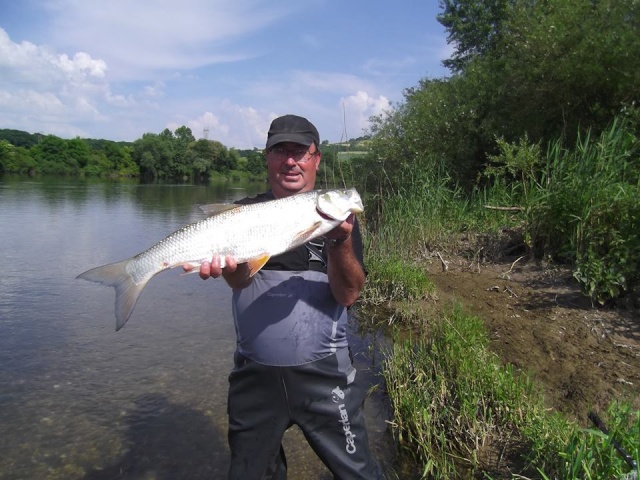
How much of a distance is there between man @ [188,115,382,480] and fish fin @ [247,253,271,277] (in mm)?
99

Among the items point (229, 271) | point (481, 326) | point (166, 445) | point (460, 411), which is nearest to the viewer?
point (229, 271)

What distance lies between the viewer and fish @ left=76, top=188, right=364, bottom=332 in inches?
102

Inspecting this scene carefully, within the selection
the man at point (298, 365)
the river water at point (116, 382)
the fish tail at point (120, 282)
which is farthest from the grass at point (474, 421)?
the fish tail at point (120, 282)

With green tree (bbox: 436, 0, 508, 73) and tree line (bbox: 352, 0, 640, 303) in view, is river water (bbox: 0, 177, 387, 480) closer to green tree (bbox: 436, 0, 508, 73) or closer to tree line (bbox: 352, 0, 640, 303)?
tree line (bbox: 352, 0, 640, 303)

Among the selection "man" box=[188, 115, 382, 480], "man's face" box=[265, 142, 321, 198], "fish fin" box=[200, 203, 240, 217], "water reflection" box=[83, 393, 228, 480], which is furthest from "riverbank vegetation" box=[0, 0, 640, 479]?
"fish fin" box=[200, 203, 240, 217]

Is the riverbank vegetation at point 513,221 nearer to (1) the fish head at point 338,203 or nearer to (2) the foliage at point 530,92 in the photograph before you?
(2) the foliage at point 530,92

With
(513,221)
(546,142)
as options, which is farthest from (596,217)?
(546,142)

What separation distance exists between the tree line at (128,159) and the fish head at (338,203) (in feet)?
269

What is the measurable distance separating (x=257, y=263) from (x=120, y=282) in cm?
95

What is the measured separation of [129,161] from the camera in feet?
310

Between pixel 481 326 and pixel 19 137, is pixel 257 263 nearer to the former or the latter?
pixel 481 326

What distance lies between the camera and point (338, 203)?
257 cm

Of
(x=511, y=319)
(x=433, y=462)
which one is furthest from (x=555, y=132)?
(x=433, y=462)

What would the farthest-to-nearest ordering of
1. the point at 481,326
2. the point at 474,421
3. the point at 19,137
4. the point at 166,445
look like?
the point at 19,137 < the point at 481,326 < the point at 166,445 < the point at 474,421
